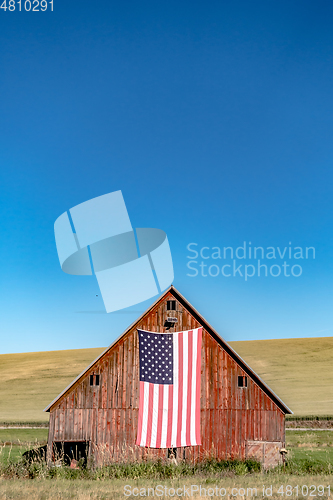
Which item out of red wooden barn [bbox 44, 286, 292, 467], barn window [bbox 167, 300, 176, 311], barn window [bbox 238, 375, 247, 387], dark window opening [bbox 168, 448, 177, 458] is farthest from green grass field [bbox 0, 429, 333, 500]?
barn window [bbox 167, 300, 176, 311]

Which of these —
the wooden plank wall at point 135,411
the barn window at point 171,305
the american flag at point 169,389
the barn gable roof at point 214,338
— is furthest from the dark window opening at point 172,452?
the barn window at point 171,305

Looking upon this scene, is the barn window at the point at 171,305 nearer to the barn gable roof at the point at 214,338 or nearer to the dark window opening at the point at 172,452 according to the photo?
the barn gable roof at the point at 214,338

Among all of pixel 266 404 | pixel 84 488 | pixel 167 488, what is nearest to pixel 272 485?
pixel 167 488

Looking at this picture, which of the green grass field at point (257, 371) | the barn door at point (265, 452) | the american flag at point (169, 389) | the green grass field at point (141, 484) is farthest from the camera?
the green grass field at point (257, 371)

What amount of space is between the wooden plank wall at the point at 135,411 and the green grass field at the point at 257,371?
22419 mm

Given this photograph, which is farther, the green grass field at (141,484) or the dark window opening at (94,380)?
the dark window opening at (94,380)

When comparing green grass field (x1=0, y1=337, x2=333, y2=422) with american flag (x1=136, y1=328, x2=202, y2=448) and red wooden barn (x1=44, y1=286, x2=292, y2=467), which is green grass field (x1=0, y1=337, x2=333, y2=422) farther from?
american flag (x1=136, y1=328, x2=202, y2=448)

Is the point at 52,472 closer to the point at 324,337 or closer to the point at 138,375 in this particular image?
the point at 138,375

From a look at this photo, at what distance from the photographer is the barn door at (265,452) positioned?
826 inches

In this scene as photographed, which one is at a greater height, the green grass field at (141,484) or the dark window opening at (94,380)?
the dark window opening at (94,380)

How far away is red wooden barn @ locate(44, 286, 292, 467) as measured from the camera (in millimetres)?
21297

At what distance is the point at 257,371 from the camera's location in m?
60.7

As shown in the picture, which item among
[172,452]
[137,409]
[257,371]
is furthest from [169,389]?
[257,371]

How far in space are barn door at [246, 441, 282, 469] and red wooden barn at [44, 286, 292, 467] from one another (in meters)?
0.04
